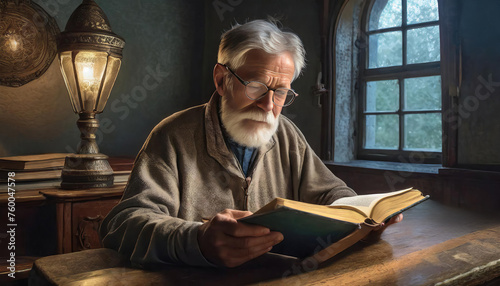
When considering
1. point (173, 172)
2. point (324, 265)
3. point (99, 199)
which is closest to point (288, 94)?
point (173, 172)

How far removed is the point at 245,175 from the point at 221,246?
763 mm

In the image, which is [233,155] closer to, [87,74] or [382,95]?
[87,74]

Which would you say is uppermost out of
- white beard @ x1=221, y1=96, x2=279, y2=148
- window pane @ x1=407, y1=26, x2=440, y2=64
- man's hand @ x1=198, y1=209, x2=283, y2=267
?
window pane @ x1=407, y1=26, x2=440, y2=64

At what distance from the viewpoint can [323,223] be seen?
3.11 ft

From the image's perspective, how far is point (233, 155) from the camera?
1.60m

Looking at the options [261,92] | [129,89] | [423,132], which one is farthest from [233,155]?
[129,89]

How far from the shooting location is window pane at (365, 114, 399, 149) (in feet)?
10.6

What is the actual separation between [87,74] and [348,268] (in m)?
1.82

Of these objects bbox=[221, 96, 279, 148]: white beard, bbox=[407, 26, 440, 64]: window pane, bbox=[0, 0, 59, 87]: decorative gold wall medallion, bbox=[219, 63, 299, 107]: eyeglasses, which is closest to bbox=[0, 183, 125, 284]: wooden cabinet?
bbox=[221, 96, 279, 148]: white beard

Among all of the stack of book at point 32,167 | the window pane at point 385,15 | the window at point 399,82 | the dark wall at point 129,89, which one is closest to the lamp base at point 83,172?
the stack of book at point 32,167

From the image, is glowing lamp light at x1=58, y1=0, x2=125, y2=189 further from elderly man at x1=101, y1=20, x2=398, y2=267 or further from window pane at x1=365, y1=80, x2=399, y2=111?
window pane at x1=365, y1=80, x2=399, y2=111

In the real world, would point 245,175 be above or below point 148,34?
below

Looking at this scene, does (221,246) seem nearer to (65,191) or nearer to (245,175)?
(245,175)

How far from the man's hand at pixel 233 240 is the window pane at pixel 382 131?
250 cm
